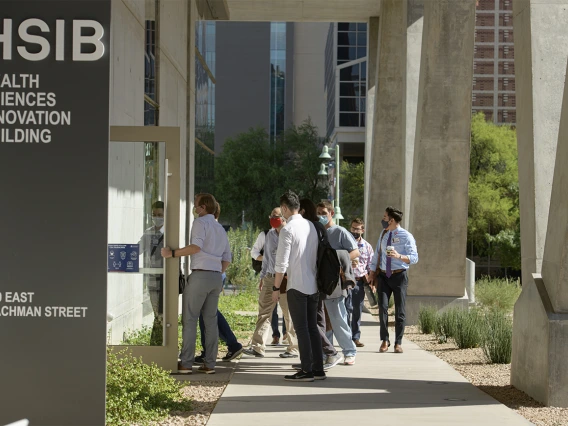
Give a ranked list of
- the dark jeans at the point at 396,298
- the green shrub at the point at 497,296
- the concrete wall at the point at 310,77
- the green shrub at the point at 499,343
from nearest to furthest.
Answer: the green shrub at the point at 499,343
the dark jeans at the point at 396,298
the green shrub at the point at 497,296
the concrete wall at the point at 310,77

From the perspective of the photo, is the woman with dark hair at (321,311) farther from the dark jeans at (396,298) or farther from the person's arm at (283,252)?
the dark jeans at (396,298)

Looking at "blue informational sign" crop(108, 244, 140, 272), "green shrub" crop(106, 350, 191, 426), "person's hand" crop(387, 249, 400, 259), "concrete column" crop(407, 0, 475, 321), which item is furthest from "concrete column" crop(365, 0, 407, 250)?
"green shrub" crop(106, 350, 191, 426)

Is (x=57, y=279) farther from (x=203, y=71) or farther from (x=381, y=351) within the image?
(x=203, y=71)

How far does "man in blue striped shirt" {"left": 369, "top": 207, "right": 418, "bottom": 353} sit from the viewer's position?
1323 centimetres

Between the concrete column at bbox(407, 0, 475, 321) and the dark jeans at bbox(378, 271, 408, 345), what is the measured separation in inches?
226

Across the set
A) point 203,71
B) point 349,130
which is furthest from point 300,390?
point 349,130

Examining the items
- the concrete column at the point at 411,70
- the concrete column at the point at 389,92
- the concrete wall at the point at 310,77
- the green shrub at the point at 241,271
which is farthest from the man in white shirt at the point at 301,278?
the concrete wall at the point at 310,77

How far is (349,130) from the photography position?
273 ft

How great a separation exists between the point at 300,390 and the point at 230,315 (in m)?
9.95

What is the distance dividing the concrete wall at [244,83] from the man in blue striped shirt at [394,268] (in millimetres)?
117922

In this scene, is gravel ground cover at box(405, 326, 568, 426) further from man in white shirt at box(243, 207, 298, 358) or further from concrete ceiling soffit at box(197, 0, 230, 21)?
concrete ceiling soffit at box(197, 0, 230, 21)

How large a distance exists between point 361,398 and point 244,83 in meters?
125

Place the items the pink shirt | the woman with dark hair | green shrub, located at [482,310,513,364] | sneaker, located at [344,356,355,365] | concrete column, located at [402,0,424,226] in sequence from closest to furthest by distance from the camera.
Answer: the woman with dark hair, sneaker, located at [344,356,355,365], green shrub, located at [482,310,513,364], the pink shirt, concrete column, located at [402,0,424,226]

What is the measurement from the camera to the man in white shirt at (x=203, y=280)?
10625 mm
